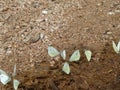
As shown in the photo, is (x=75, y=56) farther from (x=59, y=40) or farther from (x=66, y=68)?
(x=59, y=40)

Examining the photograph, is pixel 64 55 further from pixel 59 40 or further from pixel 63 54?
pixel 59 40

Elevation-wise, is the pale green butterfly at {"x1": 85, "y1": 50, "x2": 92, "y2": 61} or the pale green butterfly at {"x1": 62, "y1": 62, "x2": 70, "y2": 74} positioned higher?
the pale green butterfly at {"x1": 85, "y1": 50, "x2": 92, "y2": 61}

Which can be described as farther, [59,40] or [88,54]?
[59,40]

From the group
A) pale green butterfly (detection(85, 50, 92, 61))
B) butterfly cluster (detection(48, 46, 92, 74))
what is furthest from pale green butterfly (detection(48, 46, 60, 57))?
pale green butterfly (detection(85, 50, 92, 61))

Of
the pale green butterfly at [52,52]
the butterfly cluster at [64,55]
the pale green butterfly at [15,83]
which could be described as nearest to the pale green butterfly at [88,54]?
the butterfly cluster at [64,55]

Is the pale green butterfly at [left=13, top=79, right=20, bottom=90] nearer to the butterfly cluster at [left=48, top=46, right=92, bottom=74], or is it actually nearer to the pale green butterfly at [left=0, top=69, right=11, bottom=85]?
the pale green butterfly at [left=0, top=69, right=11, bottom=85]

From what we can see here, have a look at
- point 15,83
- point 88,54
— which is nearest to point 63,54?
point 88,54

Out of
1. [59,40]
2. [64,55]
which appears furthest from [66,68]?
[59,40]

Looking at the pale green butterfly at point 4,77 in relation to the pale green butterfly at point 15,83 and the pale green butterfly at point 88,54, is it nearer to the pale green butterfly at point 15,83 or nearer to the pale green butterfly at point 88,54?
the pale green butterfly at point 15,83

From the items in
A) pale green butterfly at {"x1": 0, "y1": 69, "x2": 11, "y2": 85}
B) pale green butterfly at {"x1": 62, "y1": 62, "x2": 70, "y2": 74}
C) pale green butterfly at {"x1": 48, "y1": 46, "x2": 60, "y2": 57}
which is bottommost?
pale green butterfly at {"x1": 62, "y1": 62, "x2": 70, "y2": 74}
